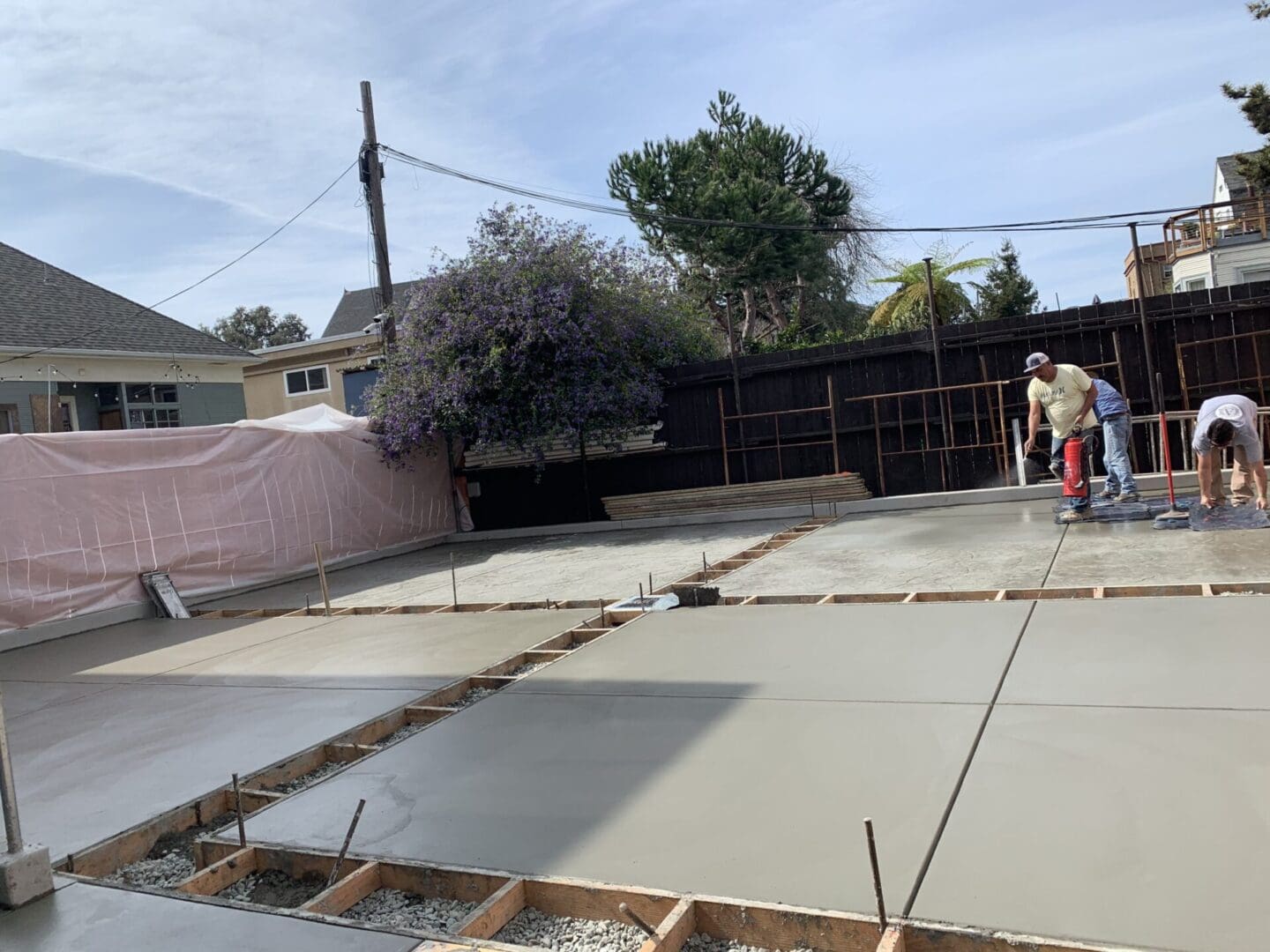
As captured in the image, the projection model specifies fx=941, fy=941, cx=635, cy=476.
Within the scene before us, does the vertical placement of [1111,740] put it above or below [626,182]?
below

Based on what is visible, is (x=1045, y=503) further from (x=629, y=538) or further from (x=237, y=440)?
(x=237, y=440)

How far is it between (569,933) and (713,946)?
1.42 ft

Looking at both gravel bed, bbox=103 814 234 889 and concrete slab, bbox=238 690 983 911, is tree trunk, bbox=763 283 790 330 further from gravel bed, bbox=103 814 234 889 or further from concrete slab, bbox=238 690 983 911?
gravel bed, bbox=103 814 234 889

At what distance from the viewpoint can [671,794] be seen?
352 cm

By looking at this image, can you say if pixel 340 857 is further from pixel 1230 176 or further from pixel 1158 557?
pixel 1230 176

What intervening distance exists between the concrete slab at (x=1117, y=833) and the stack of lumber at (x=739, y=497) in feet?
31.1

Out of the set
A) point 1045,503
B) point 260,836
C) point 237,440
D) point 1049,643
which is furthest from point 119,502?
point 1045,503

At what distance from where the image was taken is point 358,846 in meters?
3.36

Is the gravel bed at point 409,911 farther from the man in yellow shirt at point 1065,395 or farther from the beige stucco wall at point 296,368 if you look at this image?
the beige stucco wall at point 296,368

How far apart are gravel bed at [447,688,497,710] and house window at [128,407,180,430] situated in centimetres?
1507

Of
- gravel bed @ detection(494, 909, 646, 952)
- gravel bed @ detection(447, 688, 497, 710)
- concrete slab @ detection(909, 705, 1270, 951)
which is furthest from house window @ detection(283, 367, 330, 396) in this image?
gravel bed @ detection(494, 909, 646, 952)

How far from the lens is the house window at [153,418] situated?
18.2 meters

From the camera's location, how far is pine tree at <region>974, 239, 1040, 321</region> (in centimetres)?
3072

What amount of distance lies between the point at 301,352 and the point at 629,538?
1644 centimetres
